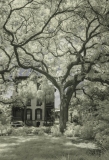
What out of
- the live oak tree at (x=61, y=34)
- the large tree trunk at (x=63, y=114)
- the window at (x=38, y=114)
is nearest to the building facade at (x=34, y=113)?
the window at (x=38, y=114)

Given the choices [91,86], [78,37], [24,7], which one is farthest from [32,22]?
[91,86]

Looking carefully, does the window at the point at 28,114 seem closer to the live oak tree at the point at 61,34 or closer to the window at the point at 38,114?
the window at the point at 38,114

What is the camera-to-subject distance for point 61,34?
22.4 metres

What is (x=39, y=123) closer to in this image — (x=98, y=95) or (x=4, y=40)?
(x=98, y=95)

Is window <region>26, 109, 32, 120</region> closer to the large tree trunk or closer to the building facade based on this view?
the building facade

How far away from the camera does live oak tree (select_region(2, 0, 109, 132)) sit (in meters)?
17.1

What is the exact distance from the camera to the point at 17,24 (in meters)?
20.3

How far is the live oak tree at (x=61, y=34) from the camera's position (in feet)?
56.2

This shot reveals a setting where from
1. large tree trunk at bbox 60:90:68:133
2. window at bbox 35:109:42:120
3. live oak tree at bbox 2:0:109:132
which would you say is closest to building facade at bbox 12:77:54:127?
window at bbox 35:109:42:120

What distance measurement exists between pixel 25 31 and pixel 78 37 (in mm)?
5671

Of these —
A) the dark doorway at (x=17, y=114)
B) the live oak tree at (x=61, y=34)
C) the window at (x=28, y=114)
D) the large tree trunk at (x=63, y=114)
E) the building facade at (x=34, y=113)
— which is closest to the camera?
the live oak tree at (x=61, y=34)

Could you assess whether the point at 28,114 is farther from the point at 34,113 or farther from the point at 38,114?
the point at 38,114

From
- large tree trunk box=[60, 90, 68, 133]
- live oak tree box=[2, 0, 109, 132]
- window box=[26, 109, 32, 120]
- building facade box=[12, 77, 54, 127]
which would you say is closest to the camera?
live oak tree box=[2, 0, 109, 132]

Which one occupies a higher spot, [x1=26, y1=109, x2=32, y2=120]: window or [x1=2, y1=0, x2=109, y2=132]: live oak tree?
[x1=2, y1=0, x2=109, y2=132]: live oak tree
